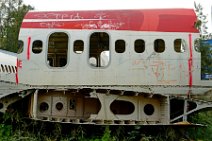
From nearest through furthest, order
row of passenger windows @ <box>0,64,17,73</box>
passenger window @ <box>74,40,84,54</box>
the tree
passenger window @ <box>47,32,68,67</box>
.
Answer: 1. passenger window @ <box>74,40,84,54</box>
2. passenger window @ <box>47,32,68,67</box>
3. row of passenger windows @ <box>0,64,17,73</box>
4. the tree

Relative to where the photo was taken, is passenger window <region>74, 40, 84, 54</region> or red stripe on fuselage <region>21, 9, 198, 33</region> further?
passenger window <region>74, 40, 84, 54</region>

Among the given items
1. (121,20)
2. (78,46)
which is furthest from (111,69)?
(121,20)

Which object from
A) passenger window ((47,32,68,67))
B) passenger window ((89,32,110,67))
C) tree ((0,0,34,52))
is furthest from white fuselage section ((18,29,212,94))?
tree ((0,0,34,52))

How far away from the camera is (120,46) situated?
1237 centimetres

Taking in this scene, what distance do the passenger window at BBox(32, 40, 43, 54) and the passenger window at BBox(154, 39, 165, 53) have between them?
11.8 feet

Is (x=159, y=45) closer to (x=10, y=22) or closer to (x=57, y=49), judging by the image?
(x=57, y=49)

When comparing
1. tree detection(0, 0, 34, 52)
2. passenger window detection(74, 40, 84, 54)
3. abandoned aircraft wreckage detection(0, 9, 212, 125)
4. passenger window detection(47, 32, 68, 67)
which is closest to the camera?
abandoned aircraft wreckage detection(0, 9, 212, 125)

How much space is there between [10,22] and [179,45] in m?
47.9

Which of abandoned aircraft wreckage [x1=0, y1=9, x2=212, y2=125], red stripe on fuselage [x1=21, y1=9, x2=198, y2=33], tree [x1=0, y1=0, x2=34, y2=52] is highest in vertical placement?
tree [x1=0, y1=0, x2=34, y2=52]

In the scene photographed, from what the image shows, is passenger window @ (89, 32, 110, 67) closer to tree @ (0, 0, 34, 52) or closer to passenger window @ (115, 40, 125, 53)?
passenger window @ (115, 40, 125, 53)

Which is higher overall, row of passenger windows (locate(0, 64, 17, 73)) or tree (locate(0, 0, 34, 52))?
tree (locate(0, 0, 34, 52))

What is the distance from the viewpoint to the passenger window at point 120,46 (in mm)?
12242

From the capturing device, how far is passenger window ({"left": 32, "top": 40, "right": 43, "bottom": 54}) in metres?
12.5

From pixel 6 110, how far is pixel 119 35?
405 centimetres
